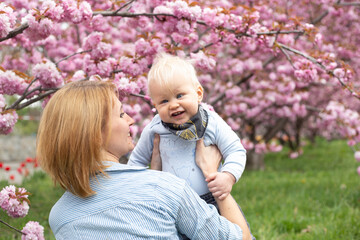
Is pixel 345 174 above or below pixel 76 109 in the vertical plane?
below

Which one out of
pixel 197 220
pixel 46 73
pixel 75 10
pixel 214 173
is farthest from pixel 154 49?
pixel 197 220

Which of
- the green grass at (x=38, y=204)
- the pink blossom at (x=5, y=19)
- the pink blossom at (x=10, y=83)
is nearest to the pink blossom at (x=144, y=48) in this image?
the pink blossom at (x=10, y=83)

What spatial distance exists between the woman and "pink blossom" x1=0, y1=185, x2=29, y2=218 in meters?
0.84

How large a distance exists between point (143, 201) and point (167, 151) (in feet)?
1.92

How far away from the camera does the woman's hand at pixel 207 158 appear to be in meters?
1.84

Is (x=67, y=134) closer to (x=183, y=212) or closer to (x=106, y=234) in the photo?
(x=106, y=234)

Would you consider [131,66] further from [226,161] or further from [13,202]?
[226,161]

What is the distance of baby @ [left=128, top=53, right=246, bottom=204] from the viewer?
1.87 meters

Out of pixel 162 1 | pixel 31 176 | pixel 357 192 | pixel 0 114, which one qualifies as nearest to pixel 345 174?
pixel 357 192

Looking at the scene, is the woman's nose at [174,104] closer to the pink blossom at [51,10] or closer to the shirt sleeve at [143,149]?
the shirt sleeve at [143,149]

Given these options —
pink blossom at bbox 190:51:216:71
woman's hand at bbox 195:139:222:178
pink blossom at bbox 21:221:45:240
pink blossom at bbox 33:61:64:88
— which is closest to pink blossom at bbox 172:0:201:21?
pink blossom at bbox 190:51:216:71

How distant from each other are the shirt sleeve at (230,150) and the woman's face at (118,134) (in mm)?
499

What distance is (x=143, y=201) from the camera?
1.41 m

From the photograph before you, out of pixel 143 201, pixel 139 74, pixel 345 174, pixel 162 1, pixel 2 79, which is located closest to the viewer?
pixel 143 201
